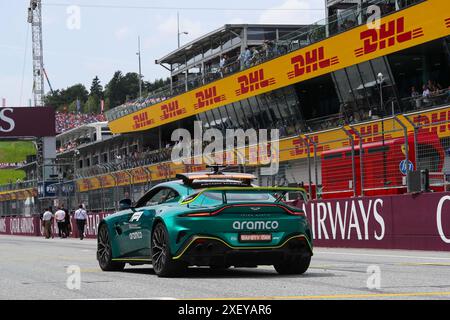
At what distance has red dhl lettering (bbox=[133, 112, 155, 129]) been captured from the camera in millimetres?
57412

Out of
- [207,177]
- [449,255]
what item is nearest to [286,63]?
[449,255]

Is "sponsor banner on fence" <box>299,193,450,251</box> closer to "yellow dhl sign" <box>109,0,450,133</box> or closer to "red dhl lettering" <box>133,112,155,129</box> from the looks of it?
"yellow dhl sign" <box>109,0,450,133</box>

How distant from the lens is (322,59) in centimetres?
3531

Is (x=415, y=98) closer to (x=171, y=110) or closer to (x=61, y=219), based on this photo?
(x=61, y=219)

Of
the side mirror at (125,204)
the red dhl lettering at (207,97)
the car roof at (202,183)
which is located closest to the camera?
the car roof at (202,183)

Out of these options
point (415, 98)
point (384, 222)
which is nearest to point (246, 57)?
point (415, 98)

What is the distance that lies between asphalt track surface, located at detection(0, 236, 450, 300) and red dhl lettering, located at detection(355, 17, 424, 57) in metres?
16.2

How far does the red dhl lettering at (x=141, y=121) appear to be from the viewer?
5741 centimetres

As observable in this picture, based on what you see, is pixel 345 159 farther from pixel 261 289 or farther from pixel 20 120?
pixel 20 120

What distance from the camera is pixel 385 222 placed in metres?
19.1

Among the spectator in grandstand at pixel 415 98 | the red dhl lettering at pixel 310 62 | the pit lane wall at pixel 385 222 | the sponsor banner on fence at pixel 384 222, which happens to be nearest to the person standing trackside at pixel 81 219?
the red dhl lettering at pixel 310 62

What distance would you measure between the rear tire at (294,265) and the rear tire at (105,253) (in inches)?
100

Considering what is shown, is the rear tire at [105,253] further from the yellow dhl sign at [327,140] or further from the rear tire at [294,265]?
the yellow dhl sign at [327,140]

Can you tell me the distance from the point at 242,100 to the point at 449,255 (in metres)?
29.0
